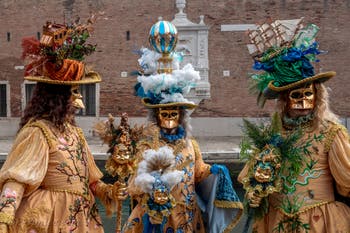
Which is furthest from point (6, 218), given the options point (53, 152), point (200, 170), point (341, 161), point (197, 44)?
point (197, 44)

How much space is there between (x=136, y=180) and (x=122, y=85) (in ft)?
42.1

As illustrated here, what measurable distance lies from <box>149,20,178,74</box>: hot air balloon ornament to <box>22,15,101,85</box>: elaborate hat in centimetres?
79

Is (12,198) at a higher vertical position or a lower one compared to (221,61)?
lower

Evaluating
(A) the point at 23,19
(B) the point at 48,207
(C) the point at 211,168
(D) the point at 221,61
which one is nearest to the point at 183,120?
(C) the point at 211,168

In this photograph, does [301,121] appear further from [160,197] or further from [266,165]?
[160,197]

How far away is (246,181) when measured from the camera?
3.08m

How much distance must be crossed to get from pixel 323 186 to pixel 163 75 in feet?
4.52

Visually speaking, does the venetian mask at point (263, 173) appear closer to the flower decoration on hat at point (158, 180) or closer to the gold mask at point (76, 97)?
the flower decoration on hat at point (158, 180)

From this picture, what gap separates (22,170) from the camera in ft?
9.55

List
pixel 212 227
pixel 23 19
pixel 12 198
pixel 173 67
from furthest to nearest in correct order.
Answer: pixel 23 19
pixel 173 67
pixel 212 227
pixel 12 198

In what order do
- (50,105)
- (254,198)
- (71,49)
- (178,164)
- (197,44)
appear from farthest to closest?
(197,44)
(178,164)
(71,49)
(50,105)
(254,198)

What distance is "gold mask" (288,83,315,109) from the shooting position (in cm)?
321

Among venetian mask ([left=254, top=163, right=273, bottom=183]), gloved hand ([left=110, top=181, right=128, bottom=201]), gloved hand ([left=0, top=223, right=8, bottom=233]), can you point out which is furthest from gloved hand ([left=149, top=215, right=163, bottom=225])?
gloved hand ([left=0, top=223, right=8, bottom=233])

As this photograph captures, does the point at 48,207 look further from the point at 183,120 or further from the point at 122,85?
the point at 122,85
